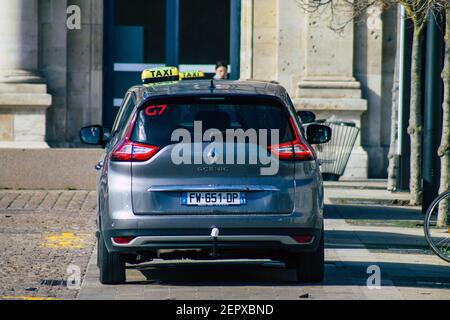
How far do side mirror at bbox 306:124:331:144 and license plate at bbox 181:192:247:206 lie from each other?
1.87 meters

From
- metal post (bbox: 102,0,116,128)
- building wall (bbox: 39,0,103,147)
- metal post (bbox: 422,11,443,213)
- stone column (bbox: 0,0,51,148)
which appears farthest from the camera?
metal post (bbox: 102,0,116,128)

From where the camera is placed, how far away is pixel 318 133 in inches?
487

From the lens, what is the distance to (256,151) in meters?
10.6

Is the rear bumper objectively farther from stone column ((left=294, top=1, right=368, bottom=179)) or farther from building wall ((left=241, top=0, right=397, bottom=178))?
stone column ((left=294, top=1, right=368, bottom=179))

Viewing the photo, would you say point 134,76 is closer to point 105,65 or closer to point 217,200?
point 105,65

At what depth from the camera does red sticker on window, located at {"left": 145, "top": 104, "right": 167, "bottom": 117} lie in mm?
10781

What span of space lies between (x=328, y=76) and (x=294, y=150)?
42.3 ft

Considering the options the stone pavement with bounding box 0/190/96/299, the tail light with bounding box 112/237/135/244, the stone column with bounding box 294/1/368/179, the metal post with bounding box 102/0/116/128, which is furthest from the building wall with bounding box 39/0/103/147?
the tail light with bounding box 112/237/135/244

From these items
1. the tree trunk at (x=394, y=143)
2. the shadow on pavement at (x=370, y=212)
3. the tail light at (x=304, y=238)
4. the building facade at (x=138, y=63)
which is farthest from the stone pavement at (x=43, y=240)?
the tree trunk at (x=394, y=143)

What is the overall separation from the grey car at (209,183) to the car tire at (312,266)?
0.20m

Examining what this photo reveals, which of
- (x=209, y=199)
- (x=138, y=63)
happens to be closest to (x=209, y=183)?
(x=209, y=199)
